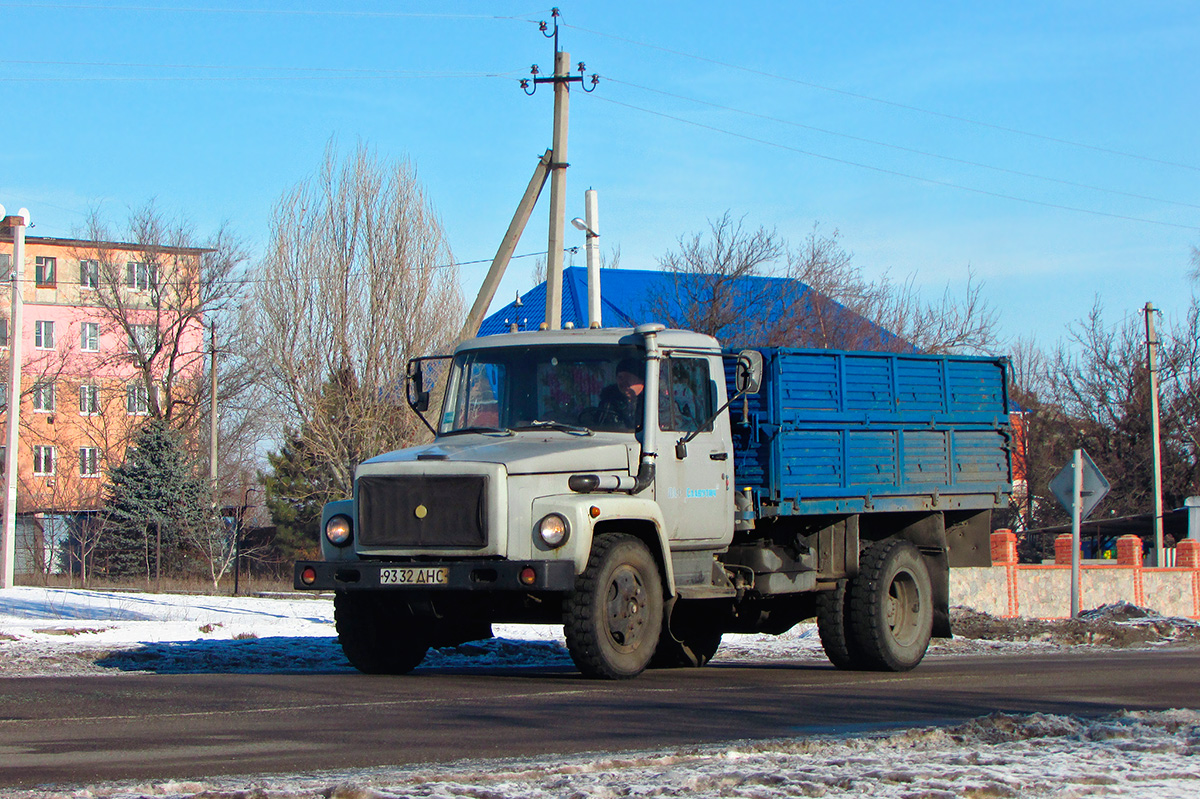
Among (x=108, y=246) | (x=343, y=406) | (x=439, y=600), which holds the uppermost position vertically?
(x=108, y=246)

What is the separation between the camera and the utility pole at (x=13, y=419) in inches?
1041

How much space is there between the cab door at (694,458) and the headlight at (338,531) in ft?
7.58

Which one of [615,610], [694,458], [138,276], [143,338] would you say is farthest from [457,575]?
[138,276]

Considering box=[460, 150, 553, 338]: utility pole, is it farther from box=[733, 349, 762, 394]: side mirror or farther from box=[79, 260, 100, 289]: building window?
box=[79, 260, 100, 289]: building window

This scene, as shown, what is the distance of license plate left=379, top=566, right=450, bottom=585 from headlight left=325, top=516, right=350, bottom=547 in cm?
60

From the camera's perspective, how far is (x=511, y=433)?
34.6ft

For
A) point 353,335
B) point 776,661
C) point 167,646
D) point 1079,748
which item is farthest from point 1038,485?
point 1079,748

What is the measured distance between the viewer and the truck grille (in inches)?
373

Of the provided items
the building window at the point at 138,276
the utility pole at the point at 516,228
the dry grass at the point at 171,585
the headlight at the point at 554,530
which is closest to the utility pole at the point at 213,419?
the building window at the point at 138,276

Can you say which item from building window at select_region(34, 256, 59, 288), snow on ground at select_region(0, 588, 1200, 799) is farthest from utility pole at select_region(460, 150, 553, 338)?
building window at select_region(34, 256, 59, 288)

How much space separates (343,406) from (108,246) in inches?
963

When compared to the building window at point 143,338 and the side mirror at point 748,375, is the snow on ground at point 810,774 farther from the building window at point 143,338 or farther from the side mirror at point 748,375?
the building window at point 143,338

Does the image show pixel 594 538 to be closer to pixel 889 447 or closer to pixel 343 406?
pixel 889 447

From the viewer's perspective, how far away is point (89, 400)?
58438 mm
